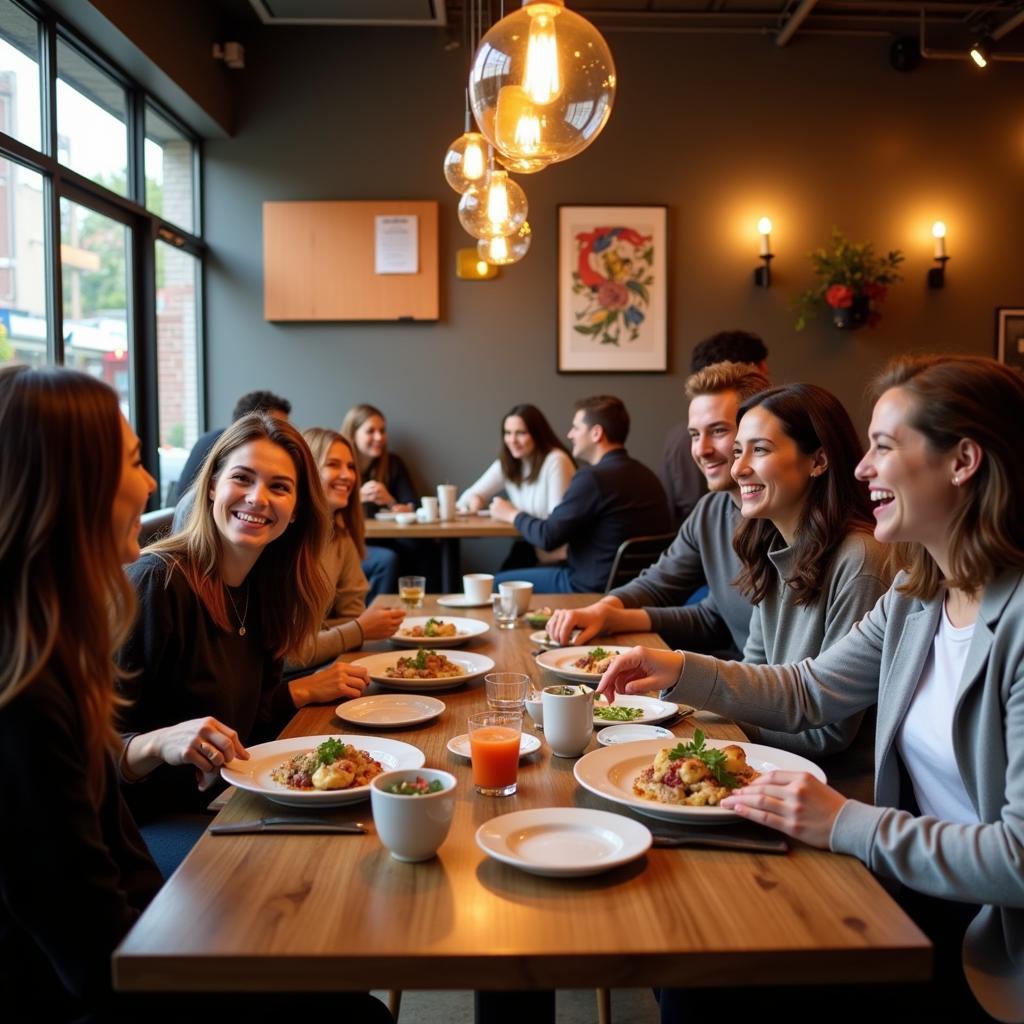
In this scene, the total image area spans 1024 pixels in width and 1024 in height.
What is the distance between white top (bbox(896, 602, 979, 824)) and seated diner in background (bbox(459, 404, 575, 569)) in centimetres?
356

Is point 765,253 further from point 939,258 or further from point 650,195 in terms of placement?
point 939,258

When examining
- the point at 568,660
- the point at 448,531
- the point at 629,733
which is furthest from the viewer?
the point at 448,531

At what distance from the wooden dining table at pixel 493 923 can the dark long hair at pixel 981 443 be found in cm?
47

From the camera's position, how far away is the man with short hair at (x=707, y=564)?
8.26ft

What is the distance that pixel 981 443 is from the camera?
1323 mm

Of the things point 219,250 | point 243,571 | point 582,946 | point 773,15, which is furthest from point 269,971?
point 773,15

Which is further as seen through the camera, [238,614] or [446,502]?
[446,502]

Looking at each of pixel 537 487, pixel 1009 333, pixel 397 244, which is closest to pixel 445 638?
pixel 537 487

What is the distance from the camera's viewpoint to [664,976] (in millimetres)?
938

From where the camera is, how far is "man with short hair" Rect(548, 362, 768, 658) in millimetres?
Answer: 2518

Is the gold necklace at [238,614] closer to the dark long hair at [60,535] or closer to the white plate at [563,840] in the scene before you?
the dark long hair at [60,535]

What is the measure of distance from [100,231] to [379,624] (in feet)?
9.91

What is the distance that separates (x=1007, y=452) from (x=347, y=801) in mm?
1039

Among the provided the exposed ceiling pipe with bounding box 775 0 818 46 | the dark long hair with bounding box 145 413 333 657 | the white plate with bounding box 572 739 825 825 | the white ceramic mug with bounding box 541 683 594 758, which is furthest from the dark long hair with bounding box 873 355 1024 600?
the exposed ceiling pipe with bounding box 775 0 818 46
